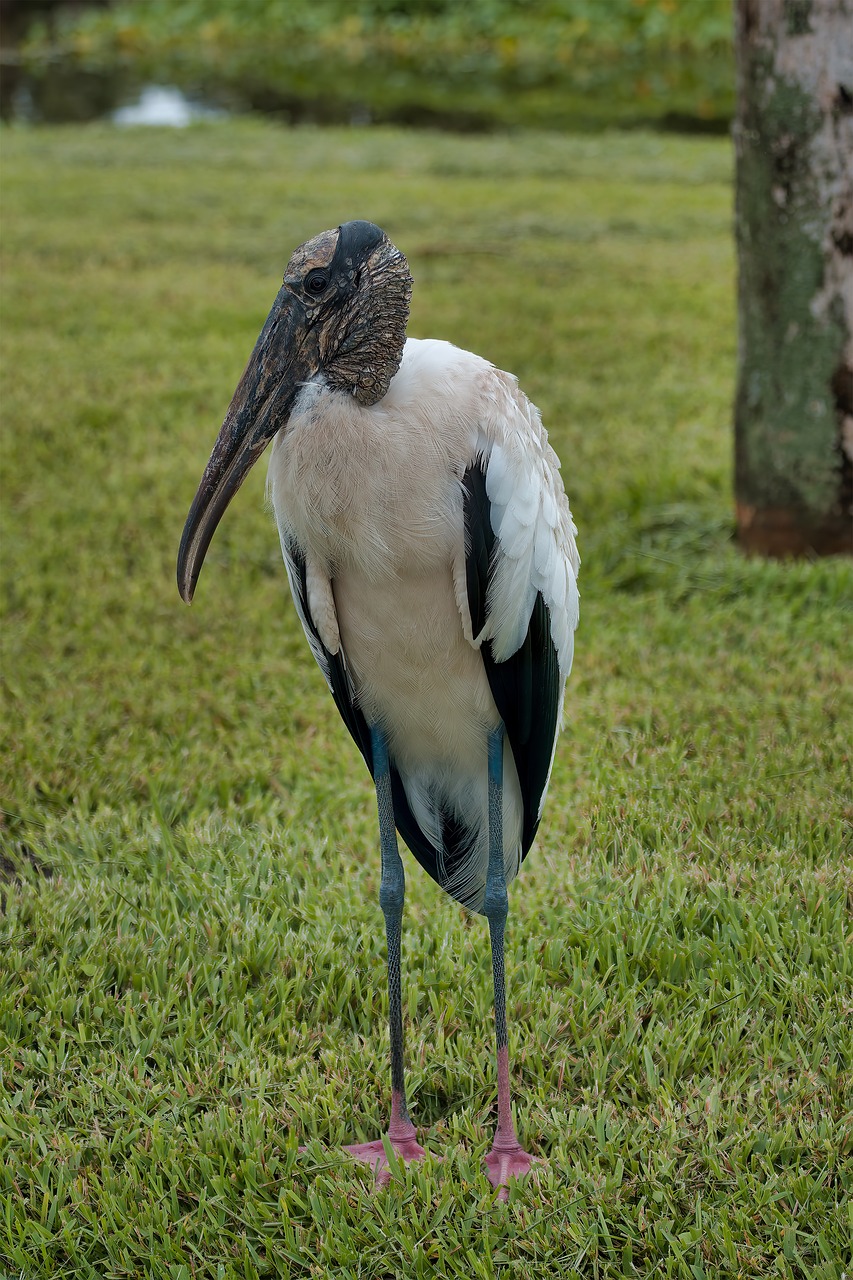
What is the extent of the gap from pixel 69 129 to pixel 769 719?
11188mm

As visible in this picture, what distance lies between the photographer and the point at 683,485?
15.5 feet

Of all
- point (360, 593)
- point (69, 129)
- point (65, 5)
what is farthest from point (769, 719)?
point (65, 5)

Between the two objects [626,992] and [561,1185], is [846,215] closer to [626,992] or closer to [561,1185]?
[626,992]

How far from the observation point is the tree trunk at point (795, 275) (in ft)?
12.7

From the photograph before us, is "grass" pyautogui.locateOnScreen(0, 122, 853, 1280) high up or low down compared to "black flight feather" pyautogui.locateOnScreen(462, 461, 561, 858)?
down

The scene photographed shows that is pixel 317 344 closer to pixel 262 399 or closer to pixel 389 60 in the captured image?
pixel 262 399

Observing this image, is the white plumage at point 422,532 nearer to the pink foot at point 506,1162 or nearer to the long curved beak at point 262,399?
the long curved beak at point 262,399

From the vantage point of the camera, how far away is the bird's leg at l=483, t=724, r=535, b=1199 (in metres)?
2.14

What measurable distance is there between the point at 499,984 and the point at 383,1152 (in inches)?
13.3

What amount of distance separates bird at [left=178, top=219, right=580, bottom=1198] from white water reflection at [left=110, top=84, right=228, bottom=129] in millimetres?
12103

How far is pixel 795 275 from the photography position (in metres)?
4.01

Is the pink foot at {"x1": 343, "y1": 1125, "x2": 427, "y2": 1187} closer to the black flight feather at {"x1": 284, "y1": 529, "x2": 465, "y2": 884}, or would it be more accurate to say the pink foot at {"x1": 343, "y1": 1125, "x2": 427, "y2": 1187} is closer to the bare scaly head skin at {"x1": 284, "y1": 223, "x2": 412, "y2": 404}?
the black flight feather at {"x1": 284, "y1": 529, "x2": 465, "y2": 884}

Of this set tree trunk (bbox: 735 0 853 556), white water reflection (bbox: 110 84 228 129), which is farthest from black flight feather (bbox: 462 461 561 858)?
white water reflection (bbox: 110 84 228 129)

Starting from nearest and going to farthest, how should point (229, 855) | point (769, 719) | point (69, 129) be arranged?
point (229, 855)
point (769, 719)
point (69, 129)
